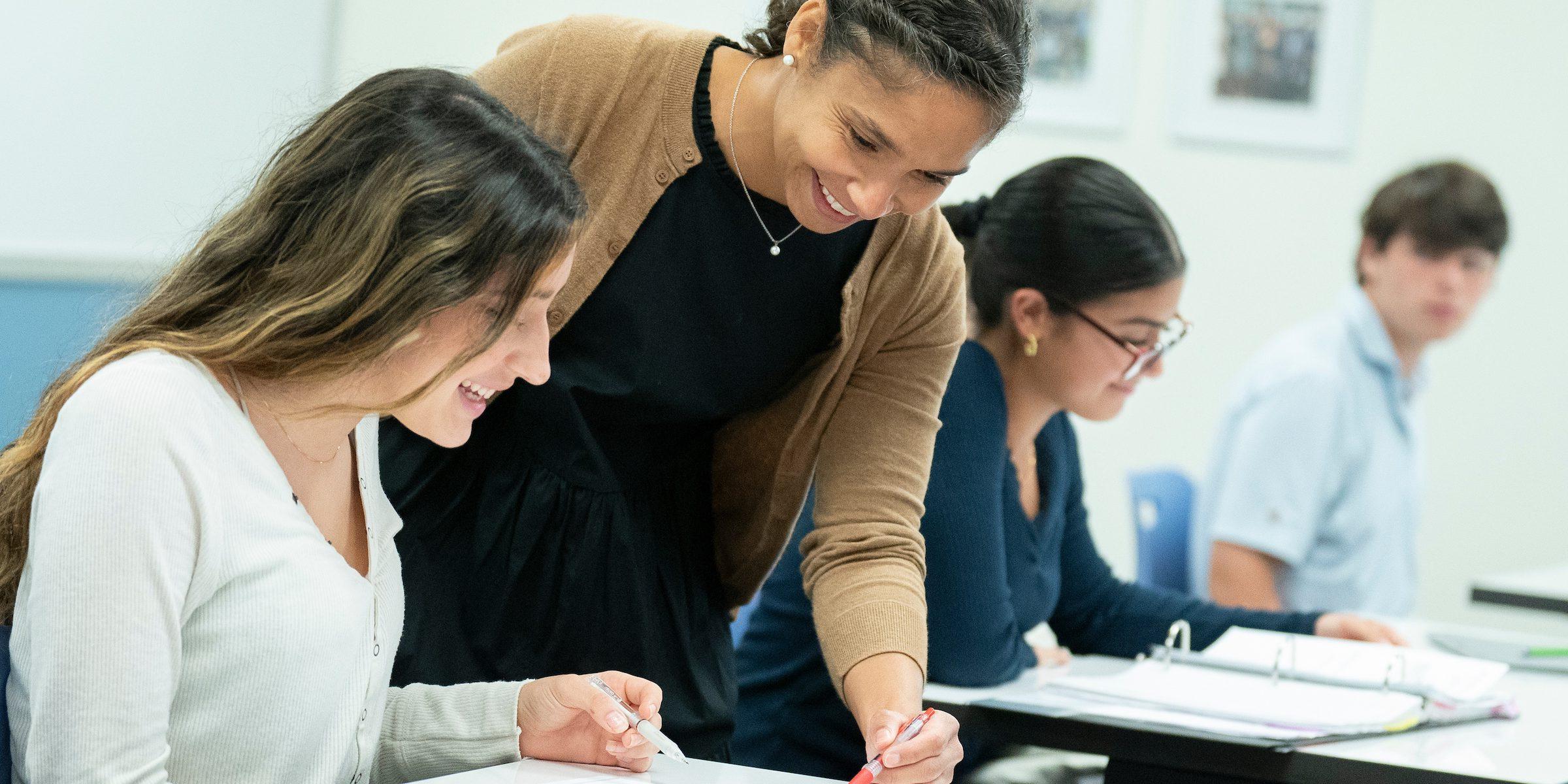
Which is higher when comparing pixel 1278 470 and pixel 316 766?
pixel 316 766

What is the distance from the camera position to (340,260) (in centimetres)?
103

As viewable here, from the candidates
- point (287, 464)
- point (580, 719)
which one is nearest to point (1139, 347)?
point (580, 719)

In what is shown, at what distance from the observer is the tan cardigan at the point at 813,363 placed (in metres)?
1.40

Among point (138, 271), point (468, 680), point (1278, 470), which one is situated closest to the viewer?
point (468, 680)

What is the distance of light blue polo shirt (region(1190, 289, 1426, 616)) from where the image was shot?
9.57 feet

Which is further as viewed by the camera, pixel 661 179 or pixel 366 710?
pixel 661 179

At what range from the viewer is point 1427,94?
3977 mm

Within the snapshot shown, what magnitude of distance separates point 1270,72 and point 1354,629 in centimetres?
220

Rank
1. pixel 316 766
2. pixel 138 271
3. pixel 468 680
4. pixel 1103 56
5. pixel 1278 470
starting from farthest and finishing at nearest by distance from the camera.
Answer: pixel 1103 56, pixel 1278 470, pixel 138 271, pixel 468 680, pixel 316 766

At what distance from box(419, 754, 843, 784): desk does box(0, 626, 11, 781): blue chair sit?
0.28 m

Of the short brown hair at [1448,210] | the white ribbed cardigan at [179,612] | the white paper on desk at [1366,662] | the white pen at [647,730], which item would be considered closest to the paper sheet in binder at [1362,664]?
the white paper on desk at [1366,662]

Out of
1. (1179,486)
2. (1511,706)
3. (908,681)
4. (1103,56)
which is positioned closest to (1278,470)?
(1179,486)

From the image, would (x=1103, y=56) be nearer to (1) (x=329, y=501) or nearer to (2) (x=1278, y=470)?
(2) (x=1278, y=470)

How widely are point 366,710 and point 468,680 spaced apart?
0.33 m
